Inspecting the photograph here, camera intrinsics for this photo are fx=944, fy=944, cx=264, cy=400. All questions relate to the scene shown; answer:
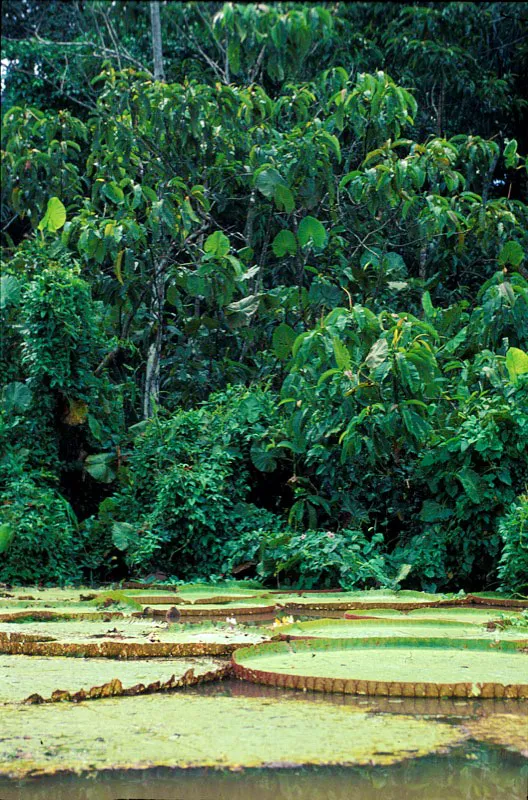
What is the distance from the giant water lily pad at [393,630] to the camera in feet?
12.1

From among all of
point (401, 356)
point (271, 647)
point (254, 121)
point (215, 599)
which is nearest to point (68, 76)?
point (254, 121)

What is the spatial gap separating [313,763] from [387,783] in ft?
0.50

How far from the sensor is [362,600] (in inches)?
203

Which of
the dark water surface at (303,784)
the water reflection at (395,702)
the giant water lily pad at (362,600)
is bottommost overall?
the giant water lily pad at (362,600)

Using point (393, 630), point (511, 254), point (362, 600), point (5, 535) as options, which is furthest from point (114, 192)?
point (393, 630)

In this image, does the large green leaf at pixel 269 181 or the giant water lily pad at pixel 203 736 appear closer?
the giant water lily pad at pixel 203 736

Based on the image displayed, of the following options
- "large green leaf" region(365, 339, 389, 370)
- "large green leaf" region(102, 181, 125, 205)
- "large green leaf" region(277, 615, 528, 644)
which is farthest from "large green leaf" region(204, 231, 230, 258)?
"large green leaf" region(277, 615, 528, 644)

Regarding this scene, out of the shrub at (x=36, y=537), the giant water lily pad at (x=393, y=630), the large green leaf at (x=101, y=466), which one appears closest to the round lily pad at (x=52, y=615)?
the giant water lily pad at (x=393, y=630)

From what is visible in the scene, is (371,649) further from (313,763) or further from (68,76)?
(68,76)

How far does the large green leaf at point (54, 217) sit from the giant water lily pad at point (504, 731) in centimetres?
723

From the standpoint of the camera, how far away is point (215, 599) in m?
5.14

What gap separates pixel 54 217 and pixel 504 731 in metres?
7.40

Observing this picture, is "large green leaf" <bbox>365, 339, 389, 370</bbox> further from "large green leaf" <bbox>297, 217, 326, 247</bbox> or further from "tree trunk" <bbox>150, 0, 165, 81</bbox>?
"tree trunk" <bbox>150, 0, 165, 81</bbox>

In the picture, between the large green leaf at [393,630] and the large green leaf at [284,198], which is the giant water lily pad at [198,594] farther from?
the large green leaf at [284,198]
